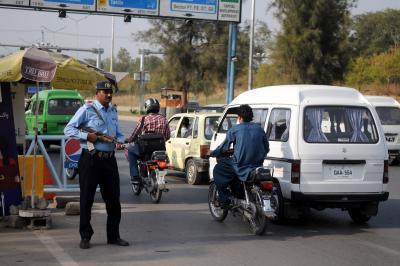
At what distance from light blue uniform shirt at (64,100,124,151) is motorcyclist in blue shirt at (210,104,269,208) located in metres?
1.74

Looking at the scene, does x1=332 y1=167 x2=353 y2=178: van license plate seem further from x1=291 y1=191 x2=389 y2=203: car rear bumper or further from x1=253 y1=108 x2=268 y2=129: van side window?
x1=253 y1=108 x2=268 y2=129: van side window

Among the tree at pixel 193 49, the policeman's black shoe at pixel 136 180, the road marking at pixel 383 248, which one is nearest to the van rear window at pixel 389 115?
the policeman's black shoe at pixel 136 180

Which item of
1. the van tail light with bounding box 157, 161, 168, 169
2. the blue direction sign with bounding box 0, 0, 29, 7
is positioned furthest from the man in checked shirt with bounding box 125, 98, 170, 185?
the blue direction sign with bounding box 0, 0, 29, 7

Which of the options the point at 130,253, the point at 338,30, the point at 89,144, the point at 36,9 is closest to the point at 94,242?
the point at 130,253

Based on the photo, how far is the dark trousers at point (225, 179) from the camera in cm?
916

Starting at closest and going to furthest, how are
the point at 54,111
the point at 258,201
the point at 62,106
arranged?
the point at 258,201 → the point at 54,111 → the point at 62,106

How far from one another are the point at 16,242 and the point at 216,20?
60.5 ft

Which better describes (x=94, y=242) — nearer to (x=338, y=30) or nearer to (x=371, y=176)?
(x=371, y=176)

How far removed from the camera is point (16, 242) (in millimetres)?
8078

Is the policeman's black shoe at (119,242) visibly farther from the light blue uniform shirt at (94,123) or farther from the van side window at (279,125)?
the van side window at (279,125)

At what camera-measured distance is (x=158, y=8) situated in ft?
81.3

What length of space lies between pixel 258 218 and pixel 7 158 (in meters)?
3.67

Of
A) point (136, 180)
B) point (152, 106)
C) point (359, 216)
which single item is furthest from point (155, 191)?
point (359, 216)

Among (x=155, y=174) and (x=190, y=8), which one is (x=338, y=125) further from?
(x=190, y=8)
